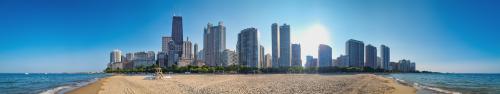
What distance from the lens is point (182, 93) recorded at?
2717 cm

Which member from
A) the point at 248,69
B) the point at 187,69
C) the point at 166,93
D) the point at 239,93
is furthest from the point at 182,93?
the point at 187,69

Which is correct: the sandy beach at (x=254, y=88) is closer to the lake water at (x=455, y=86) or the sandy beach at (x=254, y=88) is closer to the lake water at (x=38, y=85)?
the lake water at (x=455, y=86)

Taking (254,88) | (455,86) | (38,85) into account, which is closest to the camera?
(254,88)

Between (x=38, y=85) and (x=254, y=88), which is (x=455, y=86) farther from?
(x=38, y=85)

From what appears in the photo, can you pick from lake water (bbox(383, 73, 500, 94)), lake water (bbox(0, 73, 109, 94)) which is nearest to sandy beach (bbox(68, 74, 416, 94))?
lake water (bbox(383, 73, 500, 94))

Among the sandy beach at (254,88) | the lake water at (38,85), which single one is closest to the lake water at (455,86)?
the sandy beach at (254,88)

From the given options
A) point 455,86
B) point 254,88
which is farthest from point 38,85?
point 455,86

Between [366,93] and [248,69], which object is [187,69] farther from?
[366,93]

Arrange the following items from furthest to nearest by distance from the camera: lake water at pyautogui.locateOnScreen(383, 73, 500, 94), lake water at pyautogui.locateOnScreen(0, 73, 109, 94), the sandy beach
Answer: lake water at pyautogui.locateOnScreen(0, 73, 109, 94), lake water at pyautogui.locateOnScreen(383, 73, 500, 94), the sandy beach

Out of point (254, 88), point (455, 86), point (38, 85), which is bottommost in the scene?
point (38, 85)

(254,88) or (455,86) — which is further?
(455,86)

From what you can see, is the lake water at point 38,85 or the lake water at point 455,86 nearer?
the lake water at point 455,86

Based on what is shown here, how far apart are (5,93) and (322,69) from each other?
556 ft

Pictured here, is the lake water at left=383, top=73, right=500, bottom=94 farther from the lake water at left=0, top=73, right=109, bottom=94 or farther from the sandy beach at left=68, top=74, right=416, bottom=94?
the lake water at left=0, top=73, right=109, bottom=94
